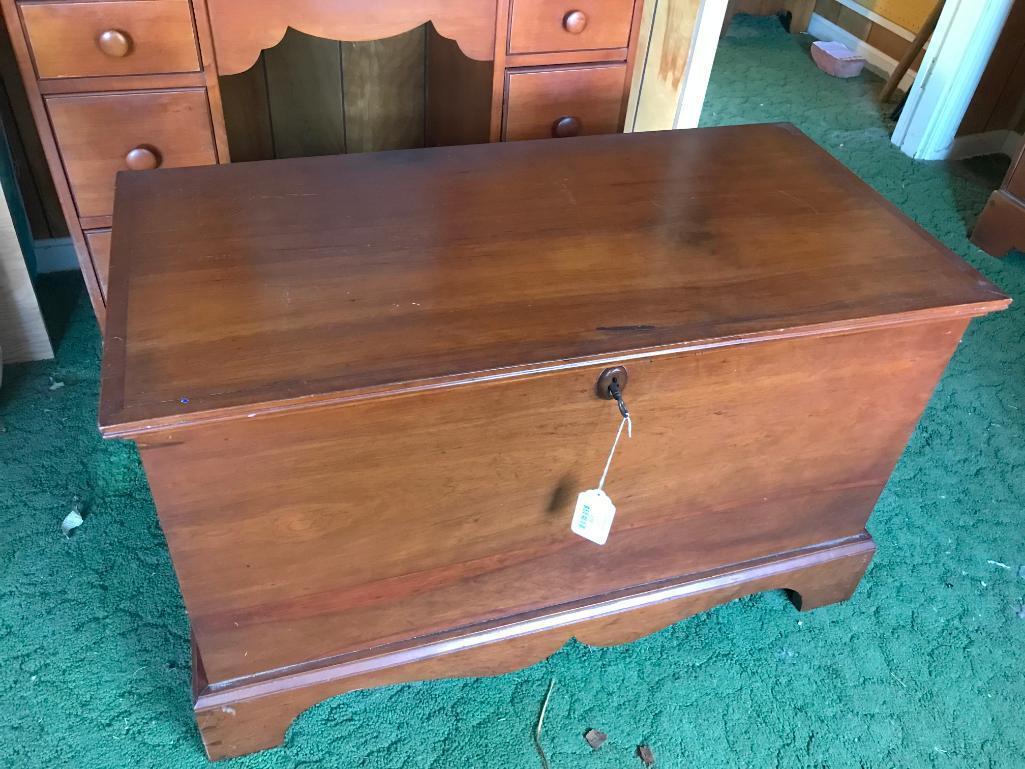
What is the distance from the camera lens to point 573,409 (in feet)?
2.88

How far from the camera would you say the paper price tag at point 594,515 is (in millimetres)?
905

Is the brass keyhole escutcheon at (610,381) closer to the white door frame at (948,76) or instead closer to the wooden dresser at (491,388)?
the wooden dresser at (491,388)

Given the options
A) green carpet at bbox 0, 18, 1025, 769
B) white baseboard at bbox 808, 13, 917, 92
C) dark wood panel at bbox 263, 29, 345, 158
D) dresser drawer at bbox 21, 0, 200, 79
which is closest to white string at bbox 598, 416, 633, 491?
green carpet at bbox 0, 18, 1025, 769

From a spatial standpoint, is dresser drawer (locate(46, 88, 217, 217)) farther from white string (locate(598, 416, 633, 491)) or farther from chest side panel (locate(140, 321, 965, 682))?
white string (locate(598, 416, 633, 491))

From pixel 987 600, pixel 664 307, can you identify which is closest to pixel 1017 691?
pixel 987 600

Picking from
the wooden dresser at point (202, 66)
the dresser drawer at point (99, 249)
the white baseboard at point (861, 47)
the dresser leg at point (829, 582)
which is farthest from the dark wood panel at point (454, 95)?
the white baseboard at point (861, 47)

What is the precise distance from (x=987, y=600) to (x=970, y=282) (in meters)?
0.56

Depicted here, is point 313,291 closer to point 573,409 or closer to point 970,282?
point 573,409

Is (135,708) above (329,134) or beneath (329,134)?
beneath

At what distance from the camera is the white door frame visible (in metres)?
2.11

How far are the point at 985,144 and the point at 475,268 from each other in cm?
207

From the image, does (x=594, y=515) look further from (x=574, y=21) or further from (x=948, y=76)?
(x=948, y=76)

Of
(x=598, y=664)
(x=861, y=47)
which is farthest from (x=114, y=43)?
(x=861, y=47)

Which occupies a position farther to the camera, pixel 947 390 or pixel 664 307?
pixel 947 390
